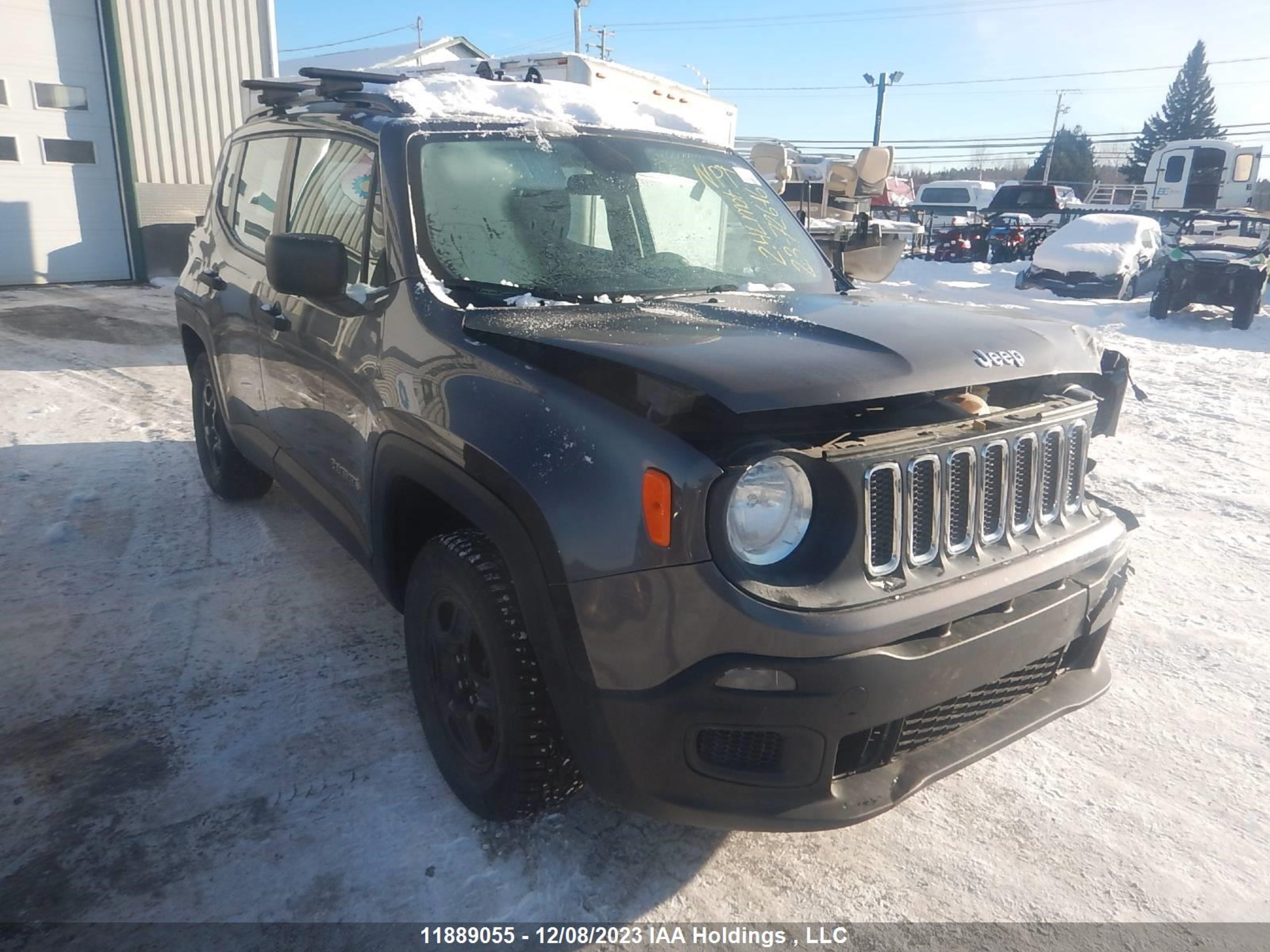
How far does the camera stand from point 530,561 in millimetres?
2100

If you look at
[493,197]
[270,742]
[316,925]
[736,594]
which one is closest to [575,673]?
[736,594]

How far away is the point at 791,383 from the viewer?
1965mm

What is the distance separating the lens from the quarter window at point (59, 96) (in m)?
12.1

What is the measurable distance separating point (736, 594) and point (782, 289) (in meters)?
1.70

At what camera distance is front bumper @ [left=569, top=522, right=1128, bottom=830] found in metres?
1.90

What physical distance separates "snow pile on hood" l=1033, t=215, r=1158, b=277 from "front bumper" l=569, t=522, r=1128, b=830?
1536cm

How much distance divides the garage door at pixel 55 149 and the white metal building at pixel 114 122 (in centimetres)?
1

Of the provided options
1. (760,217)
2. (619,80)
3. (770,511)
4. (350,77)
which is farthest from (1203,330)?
(770,511)

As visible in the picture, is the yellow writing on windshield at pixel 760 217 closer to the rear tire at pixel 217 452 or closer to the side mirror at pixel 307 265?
the side mirror at pixel 307 265

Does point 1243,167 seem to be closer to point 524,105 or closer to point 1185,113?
point 524,105

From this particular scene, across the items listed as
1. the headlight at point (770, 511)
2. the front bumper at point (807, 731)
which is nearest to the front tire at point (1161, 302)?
the front bumper at point (807, 731)

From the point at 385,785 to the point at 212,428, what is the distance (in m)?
3.00

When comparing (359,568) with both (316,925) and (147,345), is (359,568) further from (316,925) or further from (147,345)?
(147,345)

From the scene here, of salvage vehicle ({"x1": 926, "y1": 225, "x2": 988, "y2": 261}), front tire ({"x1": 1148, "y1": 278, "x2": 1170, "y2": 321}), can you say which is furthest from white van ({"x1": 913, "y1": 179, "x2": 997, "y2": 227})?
front tire ({"x1": 1148, "y1": 278, "x2": 1170, "y2": 321})
